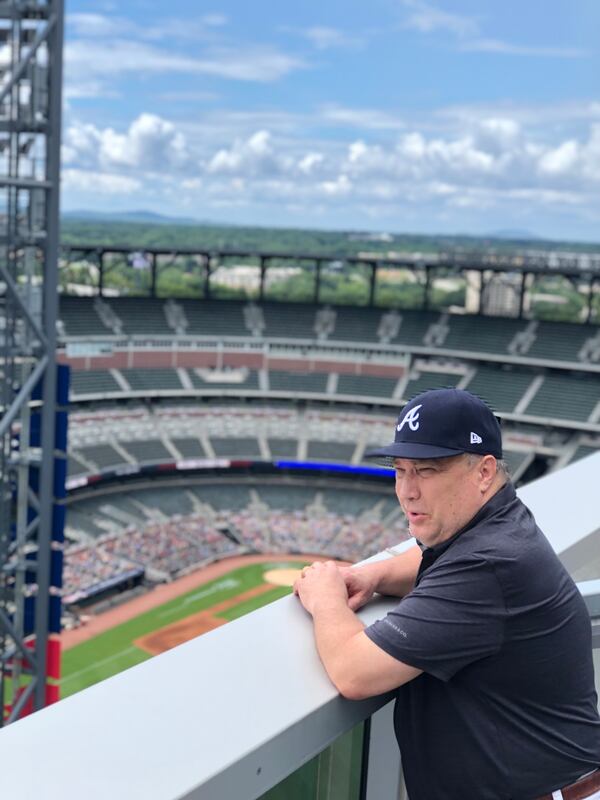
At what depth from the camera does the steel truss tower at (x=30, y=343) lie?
10.0 meters

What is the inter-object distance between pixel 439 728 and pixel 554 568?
51cm

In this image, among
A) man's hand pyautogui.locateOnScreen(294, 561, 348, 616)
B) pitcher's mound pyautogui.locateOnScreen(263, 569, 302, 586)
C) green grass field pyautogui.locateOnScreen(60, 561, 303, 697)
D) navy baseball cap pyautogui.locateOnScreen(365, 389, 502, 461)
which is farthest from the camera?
pitcher's mound pyautogui.locateOnScreen(263, 569, 302, 586)

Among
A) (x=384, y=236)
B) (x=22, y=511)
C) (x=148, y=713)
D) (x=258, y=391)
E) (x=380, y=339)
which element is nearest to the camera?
(x=148, y=713)

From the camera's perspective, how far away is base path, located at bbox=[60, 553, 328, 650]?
96.4ft

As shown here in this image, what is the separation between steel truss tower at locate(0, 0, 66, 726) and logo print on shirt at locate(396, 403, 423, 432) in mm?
8331

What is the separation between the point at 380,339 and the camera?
168 ft

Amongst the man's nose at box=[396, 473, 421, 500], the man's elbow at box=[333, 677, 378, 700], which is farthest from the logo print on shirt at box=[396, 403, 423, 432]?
the man's elbow at box=[333, 677, 378, 700]

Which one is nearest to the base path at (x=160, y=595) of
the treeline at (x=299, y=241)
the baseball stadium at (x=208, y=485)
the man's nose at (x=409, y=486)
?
the baseball stadium at (x=208, y=485)

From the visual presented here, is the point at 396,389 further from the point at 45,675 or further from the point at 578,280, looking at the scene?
the point at 45,675

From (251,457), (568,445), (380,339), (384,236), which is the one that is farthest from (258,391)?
(384,236)

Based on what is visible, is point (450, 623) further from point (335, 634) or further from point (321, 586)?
point (321, 586)

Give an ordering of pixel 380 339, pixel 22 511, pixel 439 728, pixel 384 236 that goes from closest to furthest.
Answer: pixel 439 728 < pixel 22 511 < pixel 380 339 < pixel 384 236

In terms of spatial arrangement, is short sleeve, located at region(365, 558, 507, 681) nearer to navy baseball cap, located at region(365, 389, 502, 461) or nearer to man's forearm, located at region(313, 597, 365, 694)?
man's forearm, located at region(313, 597, 365, 694)

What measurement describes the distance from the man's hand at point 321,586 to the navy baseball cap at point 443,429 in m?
0.45
